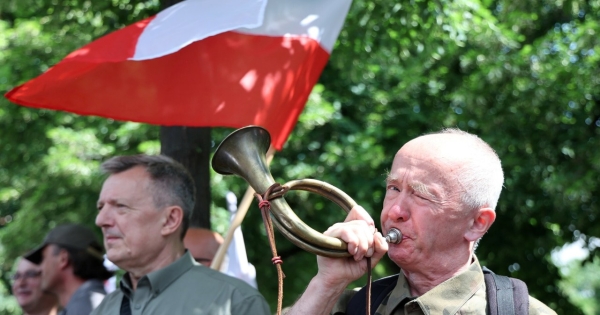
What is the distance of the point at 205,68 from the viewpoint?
18.1 ft

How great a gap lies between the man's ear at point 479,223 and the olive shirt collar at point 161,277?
1806 mm

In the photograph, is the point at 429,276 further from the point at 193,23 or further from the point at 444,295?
the point at 193,23

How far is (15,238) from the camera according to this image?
1149 centimetres

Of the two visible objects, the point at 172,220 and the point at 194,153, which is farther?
the point at 194,153

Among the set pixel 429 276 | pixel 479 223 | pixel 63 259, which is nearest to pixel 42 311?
pixel 63 259

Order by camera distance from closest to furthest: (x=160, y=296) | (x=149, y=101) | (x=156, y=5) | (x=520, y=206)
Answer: (x=160, y=296) → (x=149, y=101) → (x=156, y=5) → (x=520, y=206)

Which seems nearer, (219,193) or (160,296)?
(160,296)

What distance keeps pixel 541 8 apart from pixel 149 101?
635 centimetres

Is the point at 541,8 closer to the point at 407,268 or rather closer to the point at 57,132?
the point at 57,132

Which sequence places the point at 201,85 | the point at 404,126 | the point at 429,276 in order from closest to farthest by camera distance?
the point at 429,276 < the point at 201,85 < the point at 404,126

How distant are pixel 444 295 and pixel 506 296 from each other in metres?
0.19

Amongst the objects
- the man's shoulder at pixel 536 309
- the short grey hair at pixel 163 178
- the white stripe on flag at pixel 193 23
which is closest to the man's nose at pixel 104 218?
the short grey hair at pixel 163 178

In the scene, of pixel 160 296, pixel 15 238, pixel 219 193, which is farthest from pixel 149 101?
pixel 15 238

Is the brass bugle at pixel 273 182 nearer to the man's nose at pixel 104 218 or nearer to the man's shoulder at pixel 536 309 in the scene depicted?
the man's shoulder at pixel 536 309
